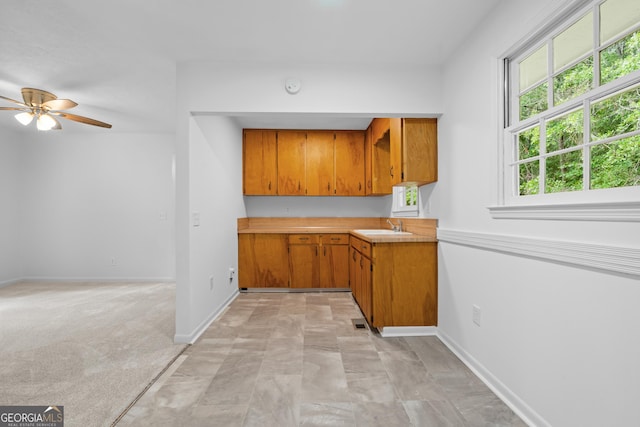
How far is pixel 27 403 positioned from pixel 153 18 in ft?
8.29

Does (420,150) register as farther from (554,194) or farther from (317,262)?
(317,262)

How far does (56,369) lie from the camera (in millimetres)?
2098

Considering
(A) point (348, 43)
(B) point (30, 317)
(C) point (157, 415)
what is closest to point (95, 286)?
(B) point (30, 317)

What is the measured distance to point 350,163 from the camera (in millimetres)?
4582

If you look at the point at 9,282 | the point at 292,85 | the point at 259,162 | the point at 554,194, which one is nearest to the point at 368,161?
the point at 259,162

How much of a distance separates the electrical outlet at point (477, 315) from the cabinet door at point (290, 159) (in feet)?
10.1

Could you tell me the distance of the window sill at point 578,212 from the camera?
1070 millimetres

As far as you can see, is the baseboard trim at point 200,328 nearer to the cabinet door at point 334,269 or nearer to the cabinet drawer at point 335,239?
the cabinet door at point 334,269

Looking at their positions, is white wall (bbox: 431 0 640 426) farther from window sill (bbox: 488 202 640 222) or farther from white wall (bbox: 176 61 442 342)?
white wall (bbox: 176 61 442 342)

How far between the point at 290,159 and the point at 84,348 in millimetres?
3238

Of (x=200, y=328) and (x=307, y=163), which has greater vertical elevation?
(x=307, y=163)

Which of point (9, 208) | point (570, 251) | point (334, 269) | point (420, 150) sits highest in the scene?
point (420, 150)

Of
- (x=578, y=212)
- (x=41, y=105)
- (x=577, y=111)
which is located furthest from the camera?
(x=41, y=105)

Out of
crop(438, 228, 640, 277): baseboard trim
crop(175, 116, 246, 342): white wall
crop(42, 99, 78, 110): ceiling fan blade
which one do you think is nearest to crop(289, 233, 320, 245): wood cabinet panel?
crop(175, 116, 246, 342): white wall
